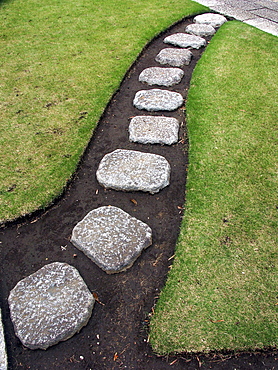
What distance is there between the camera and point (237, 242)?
2.67 meters

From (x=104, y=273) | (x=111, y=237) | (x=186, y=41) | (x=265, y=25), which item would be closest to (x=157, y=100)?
(x=186, y=41)

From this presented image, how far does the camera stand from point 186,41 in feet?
18.7

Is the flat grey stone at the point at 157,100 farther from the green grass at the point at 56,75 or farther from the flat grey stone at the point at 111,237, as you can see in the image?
the flat grey stone at the point at 111,237

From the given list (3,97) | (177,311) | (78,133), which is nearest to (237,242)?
(177,311)

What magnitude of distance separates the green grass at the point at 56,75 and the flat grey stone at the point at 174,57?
0.42 m

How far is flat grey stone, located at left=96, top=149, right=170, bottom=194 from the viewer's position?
306 cm

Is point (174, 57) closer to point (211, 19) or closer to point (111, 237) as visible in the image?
point (211, 19)

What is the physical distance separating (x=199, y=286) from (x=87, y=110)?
2.65m

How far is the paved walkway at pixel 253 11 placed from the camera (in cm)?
641

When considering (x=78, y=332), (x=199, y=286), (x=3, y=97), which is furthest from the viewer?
(x=3, y=97)

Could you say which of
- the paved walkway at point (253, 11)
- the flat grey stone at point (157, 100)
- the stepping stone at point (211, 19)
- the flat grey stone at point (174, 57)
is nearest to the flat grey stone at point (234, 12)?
the paved walkway at point (253, 11)

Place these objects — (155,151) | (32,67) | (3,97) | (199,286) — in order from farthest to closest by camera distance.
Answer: (32,67) < (3,97) < (155,151) < (199,286)

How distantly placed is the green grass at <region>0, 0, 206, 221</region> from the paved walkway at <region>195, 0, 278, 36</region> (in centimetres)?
51

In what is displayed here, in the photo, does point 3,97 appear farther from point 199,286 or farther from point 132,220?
point 199,286
